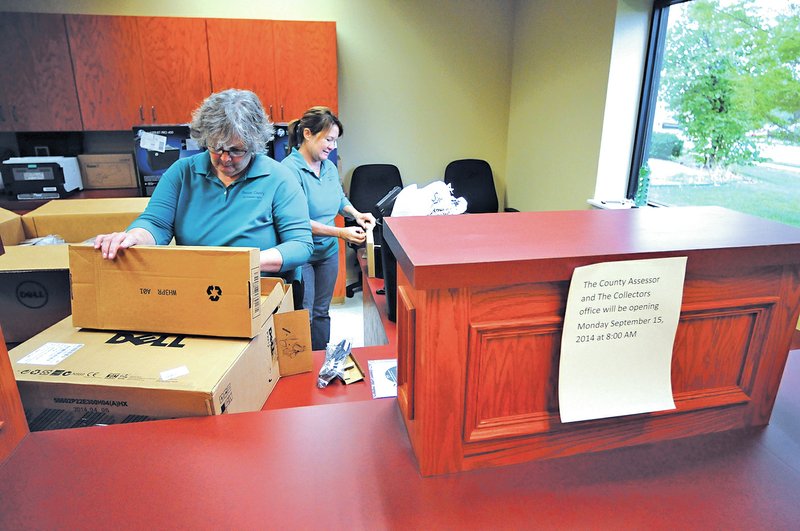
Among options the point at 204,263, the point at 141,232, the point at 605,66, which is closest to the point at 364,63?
the point at 605,66

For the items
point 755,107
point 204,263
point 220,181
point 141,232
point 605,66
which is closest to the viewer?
point 204,263

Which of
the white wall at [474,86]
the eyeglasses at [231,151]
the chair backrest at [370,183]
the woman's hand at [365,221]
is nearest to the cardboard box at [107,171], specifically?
the white wall at [474,86]

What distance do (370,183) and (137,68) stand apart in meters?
1.91

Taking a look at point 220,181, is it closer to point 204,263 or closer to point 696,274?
point 204,263

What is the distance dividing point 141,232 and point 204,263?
462mm

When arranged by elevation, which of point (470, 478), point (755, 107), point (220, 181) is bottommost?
point (470, 478)

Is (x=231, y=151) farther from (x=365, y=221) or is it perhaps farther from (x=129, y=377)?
(x=365, y=221)

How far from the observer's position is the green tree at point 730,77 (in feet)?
7.06

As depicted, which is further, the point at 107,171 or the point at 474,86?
the point at 474,86

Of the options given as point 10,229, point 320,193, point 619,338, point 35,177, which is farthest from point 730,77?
point 35,177

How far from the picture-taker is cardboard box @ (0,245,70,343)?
54.5 inches

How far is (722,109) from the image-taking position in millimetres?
2480

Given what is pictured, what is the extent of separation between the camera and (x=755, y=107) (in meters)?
2.30

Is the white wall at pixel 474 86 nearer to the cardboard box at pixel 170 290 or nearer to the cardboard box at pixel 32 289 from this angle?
the cardboard box at pixel 170 290
